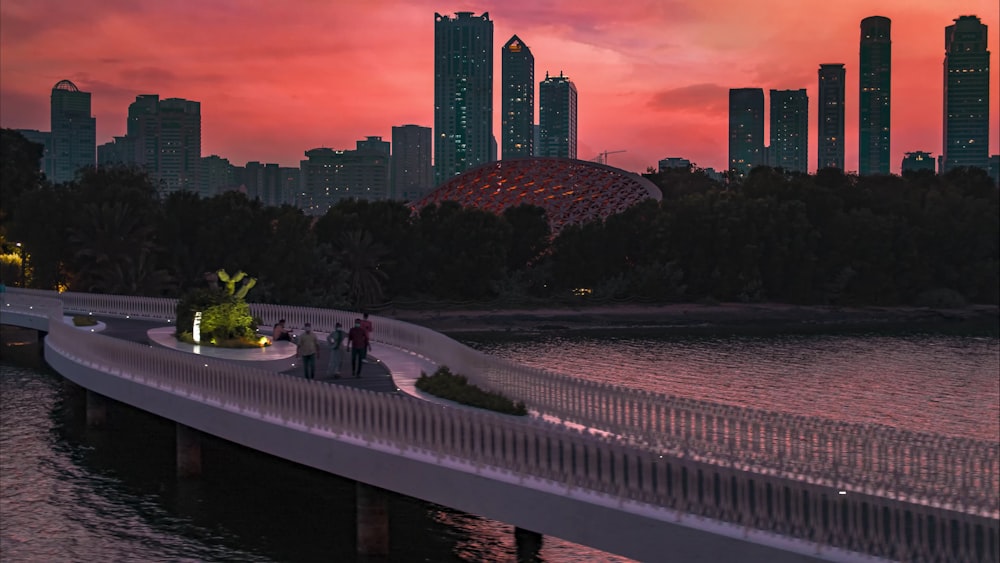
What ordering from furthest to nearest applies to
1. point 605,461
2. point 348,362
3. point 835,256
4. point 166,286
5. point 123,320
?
point 835,256, point 166,286, point 123,320, point 348,362, point 605,461

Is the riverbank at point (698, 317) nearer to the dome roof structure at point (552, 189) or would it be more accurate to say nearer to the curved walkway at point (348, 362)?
the dome roof structure at point (552, 189)

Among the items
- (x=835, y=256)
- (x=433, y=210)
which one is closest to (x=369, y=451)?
(x=433, y=210)

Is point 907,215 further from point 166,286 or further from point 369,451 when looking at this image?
point 369,451

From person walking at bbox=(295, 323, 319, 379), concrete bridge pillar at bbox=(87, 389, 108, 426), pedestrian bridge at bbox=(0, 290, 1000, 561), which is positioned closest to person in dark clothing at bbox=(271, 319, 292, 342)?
concrete bridge pillar at bbox=(87, 389, 108, 426)

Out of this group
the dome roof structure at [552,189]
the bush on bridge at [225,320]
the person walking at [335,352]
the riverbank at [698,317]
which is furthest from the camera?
the dome roof structure at [552,189]

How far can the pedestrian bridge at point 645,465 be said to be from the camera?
14.9m

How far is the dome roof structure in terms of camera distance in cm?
12206

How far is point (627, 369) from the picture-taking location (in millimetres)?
60719

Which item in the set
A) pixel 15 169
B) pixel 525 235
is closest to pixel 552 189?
pixel 525 235

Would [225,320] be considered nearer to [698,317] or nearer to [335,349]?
[335,349]

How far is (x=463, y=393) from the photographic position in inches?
1057

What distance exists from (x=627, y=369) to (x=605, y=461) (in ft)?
143

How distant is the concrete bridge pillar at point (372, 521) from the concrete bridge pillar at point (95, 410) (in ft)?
Result: 60.2

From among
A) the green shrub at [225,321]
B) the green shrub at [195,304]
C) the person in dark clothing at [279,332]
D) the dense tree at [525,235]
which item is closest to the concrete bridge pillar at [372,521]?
the person in dark clothing at [279,332]
